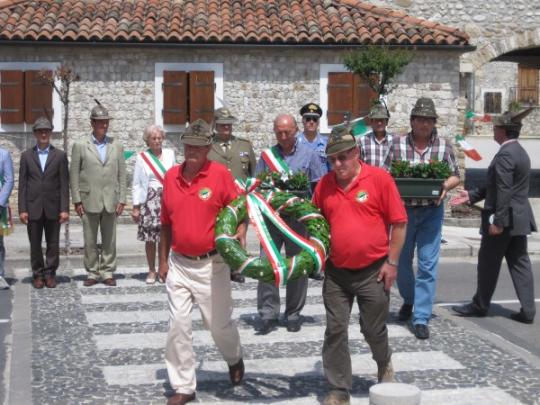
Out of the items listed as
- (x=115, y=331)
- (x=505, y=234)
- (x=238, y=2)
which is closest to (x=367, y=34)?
(x=238, y=2)

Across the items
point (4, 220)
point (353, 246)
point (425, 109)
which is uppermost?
point (425, 109)

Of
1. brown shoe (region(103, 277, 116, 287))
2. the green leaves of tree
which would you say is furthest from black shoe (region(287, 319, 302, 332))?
the green leaves of tree

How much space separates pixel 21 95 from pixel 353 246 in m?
13.2

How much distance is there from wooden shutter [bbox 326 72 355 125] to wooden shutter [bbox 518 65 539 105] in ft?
115

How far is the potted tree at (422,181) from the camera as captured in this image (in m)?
8.52

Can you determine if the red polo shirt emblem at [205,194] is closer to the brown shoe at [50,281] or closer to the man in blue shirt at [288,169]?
the man in blue shirt at [288,169]

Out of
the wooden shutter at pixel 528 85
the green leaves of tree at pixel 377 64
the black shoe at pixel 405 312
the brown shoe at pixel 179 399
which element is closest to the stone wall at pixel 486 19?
the green leaves of tree at pixel 377 64

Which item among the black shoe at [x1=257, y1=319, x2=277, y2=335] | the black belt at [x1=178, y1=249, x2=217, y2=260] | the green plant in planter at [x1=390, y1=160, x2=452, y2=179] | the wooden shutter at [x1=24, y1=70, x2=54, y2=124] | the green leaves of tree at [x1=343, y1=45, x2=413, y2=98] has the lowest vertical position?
the black shoe at [x1=257, y1=319, x2=277, y2=335]

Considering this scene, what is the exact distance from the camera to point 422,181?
8.52 meters

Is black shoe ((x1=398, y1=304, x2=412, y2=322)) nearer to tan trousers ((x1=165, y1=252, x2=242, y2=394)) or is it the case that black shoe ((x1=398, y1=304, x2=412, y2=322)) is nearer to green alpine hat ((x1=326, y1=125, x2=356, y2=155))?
tan trousers ((x1=165, y1=252, x2=242, y2=394))

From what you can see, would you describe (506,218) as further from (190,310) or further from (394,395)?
(394,395)


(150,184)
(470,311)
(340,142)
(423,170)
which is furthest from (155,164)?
(340,142)

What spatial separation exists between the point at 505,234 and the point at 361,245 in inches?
135

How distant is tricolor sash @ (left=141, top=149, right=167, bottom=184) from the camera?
→ 36.7 feet
